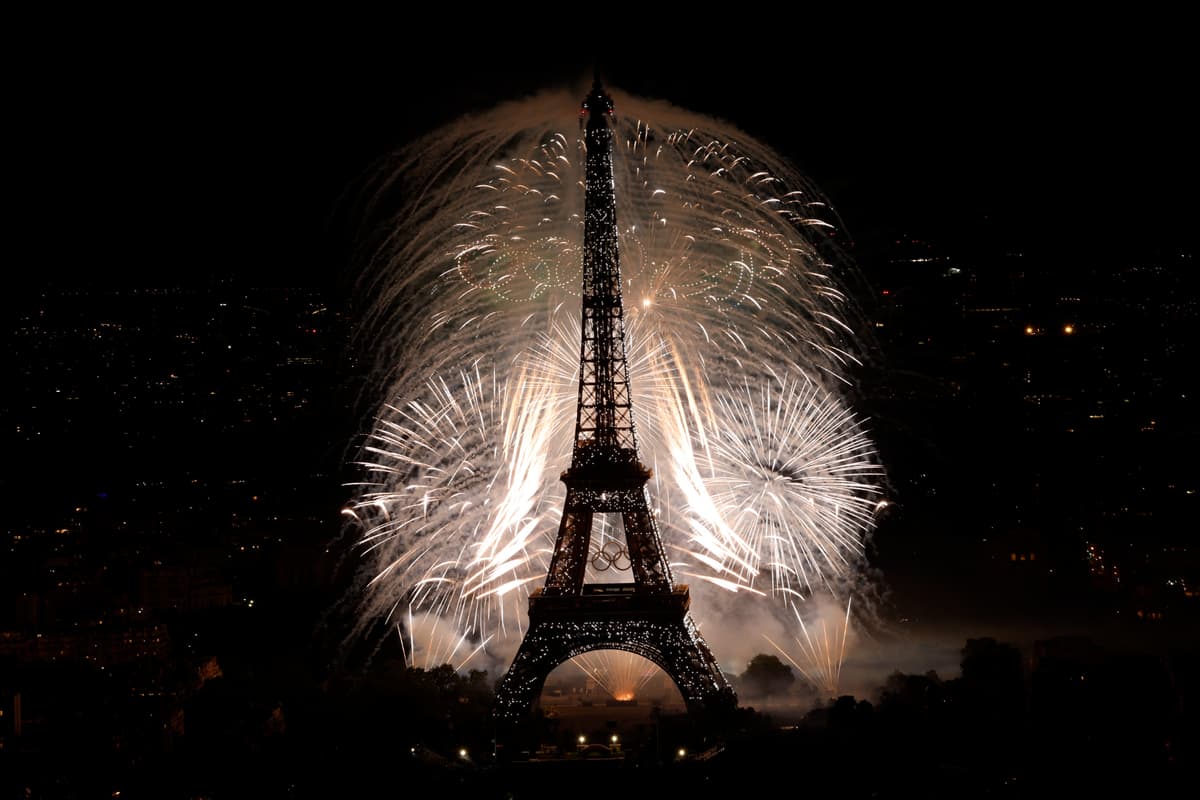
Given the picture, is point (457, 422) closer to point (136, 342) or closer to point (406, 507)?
point (406, 507)

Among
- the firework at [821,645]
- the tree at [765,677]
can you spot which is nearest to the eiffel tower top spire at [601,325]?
the tree at [765,677]

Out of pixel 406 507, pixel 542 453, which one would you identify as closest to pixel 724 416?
pixel 542 453

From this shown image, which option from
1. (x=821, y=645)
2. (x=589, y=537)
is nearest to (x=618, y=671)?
(x=589, y=537)

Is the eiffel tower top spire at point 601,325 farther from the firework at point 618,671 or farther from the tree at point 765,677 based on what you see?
the tree at point 765,677

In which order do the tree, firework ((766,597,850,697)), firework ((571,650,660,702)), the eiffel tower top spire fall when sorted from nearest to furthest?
the eiffel tower top spire < the tree < firework ((571,650,660,702)) < firework ((766,597,850,697))

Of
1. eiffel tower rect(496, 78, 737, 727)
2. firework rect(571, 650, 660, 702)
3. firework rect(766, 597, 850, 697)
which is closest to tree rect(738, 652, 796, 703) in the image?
firework rect(766, 597, 850, 697)

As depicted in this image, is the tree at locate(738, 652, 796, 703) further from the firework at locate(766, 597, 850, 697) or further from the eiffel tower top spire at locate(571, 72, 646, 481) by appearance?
the eiffel tower top spire at locate(571, 72, 646, 481)

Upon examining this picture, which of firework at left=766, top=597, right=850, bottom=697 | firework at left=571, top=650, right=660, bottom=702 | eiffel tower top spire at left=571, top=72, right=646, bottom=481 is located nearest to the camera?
eiffel tower top spire at left=571, top=72, right=646, bottom=481
